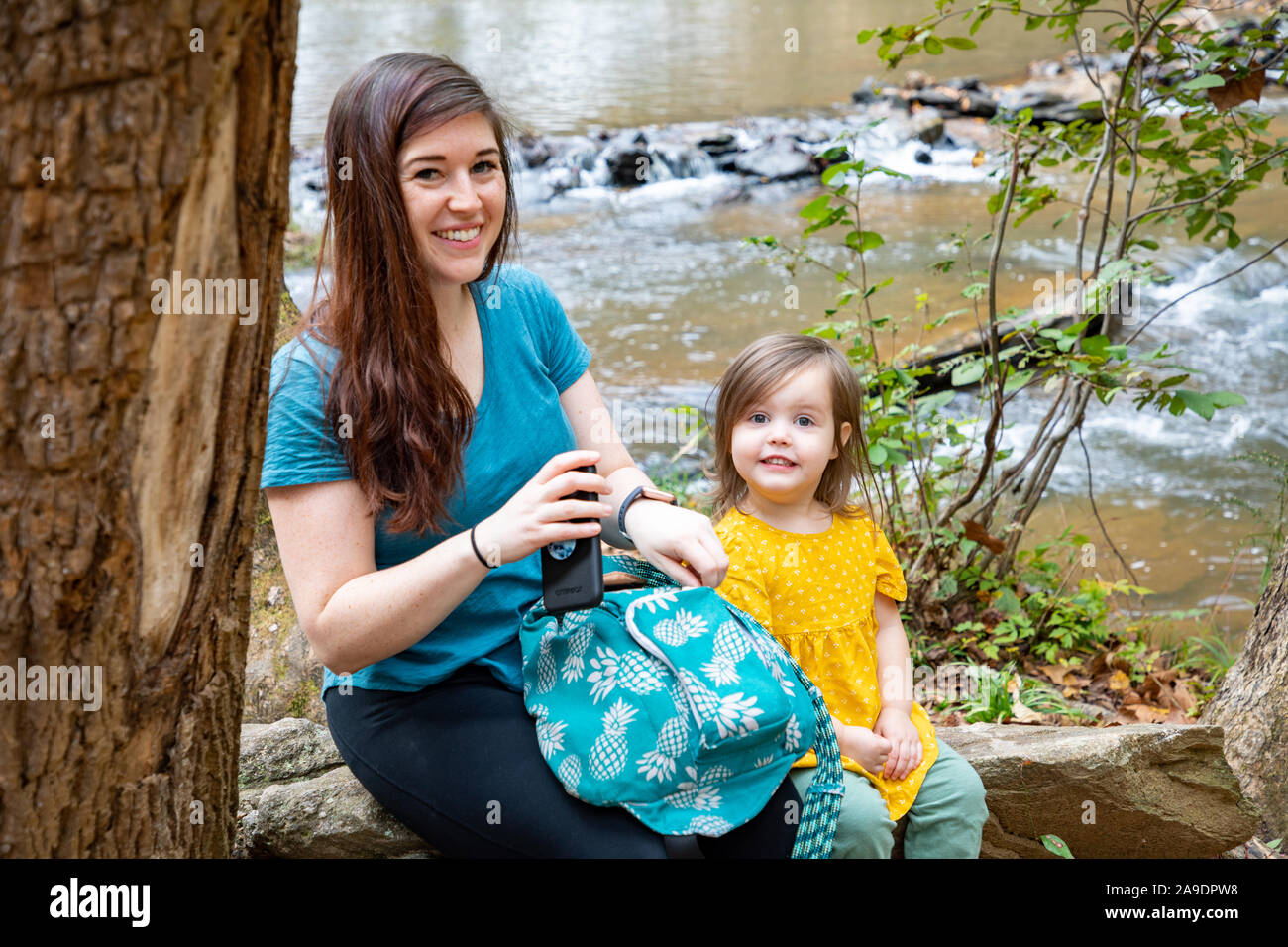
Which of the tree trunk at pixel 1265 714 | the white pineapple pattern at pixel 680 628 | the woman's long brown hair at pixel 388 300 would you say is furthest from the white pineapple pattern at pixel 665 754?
the tree trunk at pixel 1265 714

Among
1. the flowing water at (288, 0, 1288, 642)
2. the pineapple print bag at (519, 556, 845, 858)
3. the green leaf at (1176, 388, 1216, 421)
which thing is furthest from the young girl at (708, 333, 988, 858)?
the green leaf at (1176, 388, 1216, 421)

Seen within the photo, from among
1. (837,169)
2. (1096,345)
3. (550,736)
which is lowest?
(550,736)

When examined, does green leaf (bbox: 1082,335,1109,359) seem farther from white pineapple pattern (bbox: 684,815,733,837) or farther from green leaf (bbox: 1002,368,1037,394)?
white pineapple pattern (bbox: 684,815,733,837)

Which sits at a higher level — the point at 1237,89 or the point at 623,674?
the point at 1237,89

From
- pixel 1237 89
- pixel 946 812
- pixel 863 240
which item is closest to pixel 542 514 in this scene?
pixel 946 812

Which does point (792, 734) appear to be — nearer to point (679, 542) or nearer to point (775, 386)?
point (679, 542)

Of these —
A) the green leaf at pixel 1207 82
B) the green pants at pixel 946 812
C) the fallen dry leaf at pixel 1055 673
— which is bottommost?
the fallen dry leaf at pixel 1055 673

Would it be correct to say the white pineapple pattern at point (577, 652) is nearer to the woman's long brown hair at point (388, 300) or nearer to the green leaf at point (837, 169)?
the woman's long brown hair at point (388, 300)

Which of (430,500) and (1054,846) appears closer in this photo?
(430,500)

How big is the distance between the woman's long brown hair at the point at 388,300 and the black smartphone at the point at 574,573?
211mm

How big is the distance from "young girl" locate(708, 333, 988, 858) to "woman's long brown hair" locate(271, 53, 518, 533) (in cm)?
64

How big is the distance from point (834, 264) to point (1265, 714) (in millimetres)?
6477

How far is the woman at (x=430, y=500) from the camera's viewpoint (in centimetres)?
160

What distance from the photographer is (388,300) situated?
68.4 inches
